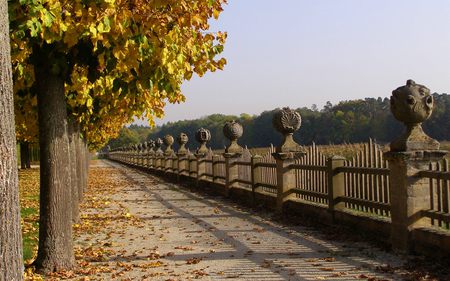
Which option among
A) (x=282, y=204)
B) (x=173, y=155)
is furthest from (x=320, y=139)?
(x=282, y=204)

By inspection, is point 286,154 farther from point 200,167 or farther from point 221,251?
point 200,167

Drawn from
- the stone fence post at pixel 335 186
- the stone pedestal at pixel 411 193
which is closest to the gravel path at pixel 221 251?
the stone pedestal at pixel 411 193

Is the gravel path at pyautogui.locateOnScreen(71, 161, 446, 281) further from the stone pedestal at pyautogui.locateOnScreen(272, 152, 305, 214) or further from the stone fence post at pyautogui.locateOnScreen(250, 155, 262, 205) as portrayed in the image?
the stone fence post at pyautogui.locateOnScreen(250, 155, 262, 205)

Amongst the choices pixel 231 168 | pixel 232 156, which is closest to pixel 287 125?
pixel 232 156

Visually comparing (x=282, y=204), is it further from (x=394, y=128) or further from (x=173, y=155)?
(x=394, y=128)

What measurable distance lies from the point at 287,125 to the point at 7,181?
9.76 meters

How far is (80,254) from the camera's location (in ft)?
27.9

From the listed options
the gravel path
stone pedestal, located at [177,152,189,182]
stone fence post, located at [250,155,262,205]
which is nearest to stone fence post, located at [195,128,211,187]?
stone pedestal, located at [177,152,189,182]

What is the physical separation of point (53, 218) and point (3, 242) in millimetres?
3811

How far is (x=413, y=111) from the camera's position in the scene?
7.64 meters

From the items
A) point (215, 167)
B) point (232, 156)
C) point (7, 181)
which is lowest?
point (215, 167)

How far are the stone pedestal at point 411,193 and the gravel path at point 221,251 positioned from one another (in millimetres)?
437

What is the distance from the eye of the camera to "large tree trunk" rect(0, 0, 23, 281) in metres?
3.56

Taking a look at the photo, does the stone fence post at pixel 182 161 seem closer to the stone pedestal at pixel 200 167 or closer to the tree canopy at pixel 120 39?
the stone pedestal at pixel 200 167
